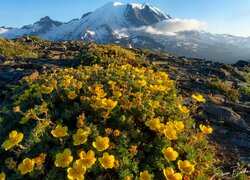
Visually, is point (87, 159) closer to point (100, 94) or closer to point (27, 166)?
point (27, 166)

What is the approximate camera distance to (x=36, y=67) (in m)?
15.7

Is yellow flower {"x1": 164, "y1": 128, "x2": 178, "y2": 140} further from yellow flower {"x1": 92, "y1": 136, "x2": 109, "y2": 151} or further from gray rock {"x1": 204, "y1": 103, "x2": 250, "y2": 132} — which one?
gray rock {"x1": 204, "y1": 103, "x2": 250, "y2": 132}

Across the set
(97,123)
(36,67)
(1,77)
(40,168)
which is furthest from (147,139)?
(36,67)

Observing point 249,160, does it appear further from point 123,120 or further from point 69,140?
point 69,140

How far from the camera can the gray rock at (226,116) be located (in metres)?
9.76

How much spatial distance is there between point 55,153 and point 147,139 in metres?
1.73

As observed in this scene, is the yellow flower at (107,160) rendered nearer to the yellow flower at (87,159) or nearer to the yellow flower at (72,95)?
the yellow flower at (87,159)

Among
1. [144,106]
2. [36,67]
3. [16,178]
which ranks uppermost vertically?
[144,106]

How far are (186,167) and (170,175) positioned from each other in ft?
1.21

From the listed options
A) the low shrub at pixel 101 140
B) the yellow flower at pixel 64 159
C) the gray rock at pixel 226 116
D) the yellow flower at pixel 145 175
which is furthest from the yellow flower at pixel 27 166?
the gray rock at pixel 226 116

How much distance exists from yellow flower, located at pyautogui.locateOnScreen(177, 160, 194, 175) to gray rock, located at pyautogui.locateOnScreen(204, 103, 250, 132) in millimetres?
4589

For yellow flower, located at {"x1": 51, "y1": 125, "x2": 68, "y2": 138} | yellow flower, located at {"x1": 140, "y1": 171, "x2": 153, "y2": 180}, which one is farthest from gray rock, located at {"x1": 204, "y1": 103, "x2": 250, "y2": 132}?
yellow flower, located at {"x1": 51, "y1": 125, "x2": 68, "y2": 138}

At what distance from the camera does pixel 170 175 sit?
5.34 m

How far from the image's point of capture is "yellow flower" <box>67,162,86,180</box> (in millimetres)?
5039
